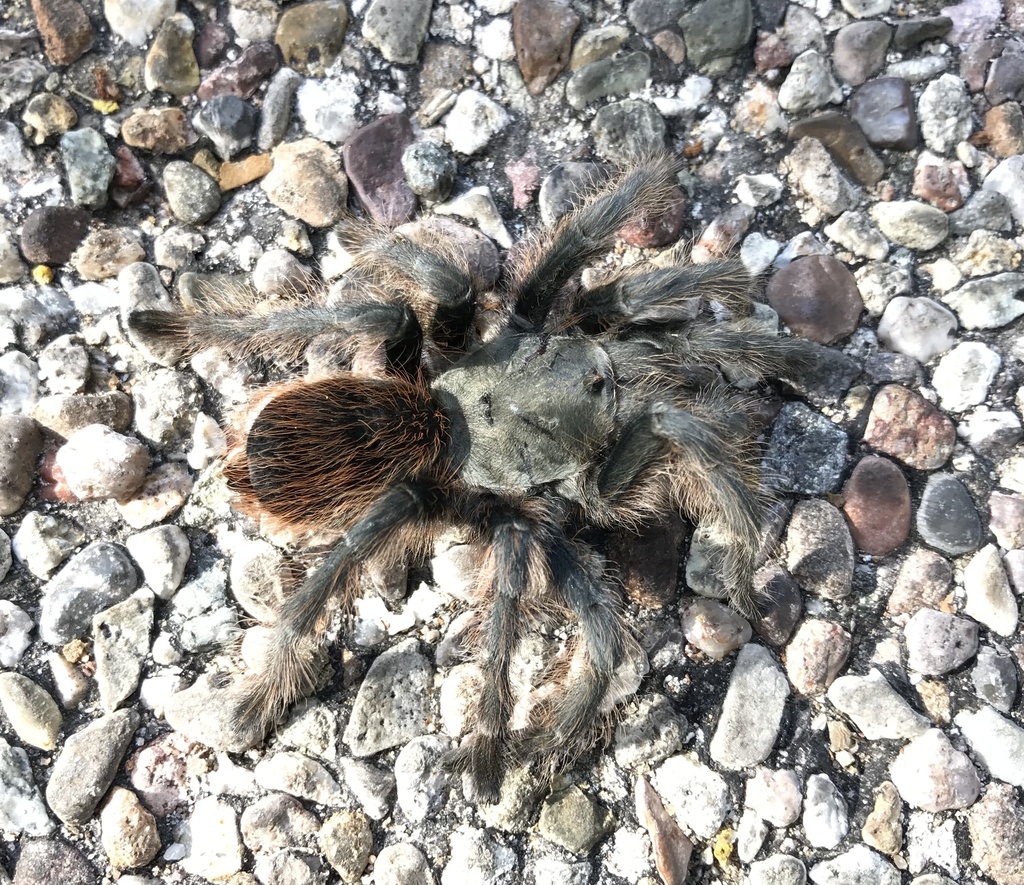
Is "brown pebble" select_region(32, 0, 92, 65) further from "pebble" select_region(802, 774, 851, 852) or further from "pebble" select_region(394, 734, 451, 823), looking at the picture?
"pebble" select_region(802, 774, 851, 852)

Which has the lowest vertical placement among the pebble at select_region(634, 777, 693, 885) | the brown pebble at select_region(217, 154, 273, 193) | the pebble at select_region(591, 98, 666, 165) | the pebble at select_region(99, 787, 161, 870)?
the pebble at select_region(634, 777, 693, 885)

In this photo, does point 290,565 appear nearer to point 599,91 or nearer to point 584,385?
point 584,385

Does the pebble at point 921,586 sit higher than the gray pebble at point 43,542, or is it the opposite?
the gray pebble at point 43,542

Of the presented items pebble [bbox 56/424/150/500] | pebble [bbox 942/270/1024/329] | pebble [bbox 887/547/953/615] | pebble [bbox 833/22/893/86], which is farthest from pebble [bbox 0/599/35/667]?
pebble [bbox 833/22/893/86]

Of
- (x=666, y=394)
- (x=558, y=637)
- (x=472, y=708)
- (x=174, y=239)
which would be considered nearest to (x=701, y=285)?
(x=666, y=394)

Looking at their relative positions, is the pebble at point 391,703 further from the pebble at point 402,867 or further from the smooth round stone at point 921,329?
the smooth round stone at point 921,329

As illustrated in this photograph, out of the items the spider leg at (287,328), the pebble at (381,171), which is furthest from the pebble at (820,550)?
the pebble at (381,171)
